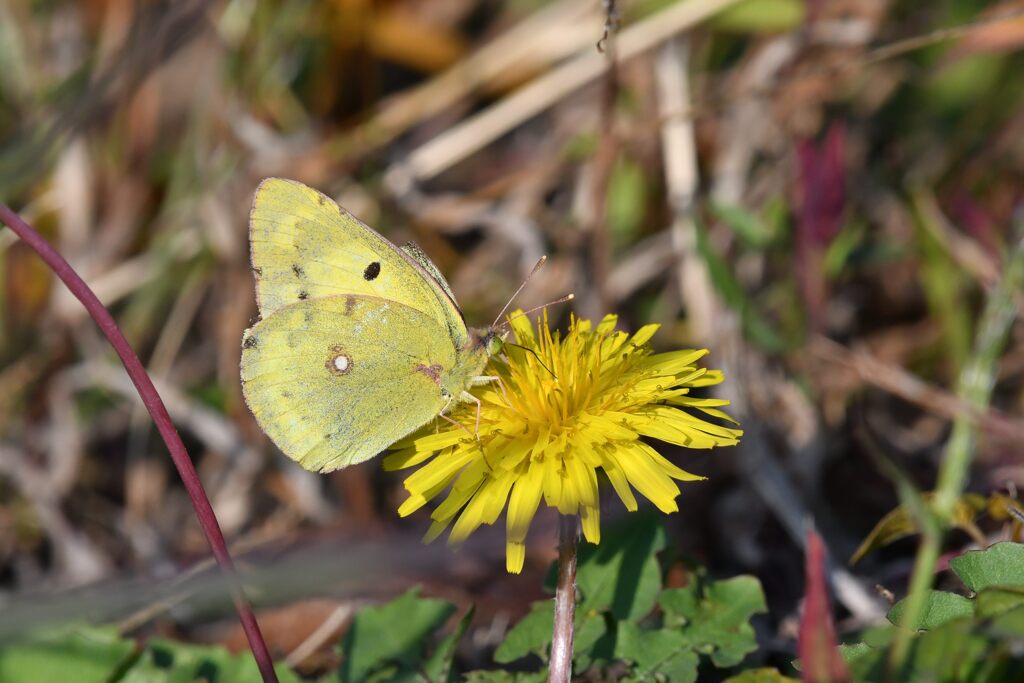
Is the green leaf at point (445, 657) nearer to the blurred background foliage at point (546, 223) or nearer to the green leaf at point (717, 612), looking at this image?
the green leaf at point (717, 612)

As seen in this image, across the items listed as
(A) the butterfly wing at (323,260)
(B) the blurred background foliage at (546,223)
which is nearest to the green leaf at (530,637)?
(A) the butterfly wing at (323,260)

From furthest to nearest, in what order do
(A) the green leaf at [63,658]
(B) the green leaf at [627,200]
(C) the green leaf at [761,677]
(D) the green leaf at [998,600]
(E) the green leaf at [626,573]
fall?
(B) the green leaf at [627,200]
(A) the green leaf at [63,658]
(E) the green leaf at [626,573]
(C) the green leaf at [761,677]
(D) the green leaf at [998,600]

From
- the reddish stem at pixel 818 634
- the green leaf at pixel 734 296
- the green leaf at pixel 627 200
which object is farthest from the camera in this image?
the green leaf at pixel 627 200

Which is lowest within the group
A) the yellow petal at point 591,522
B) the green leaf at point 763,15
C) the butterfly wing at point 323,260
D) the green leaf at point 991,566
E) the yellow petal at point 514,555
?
the green leaf at point 991,566

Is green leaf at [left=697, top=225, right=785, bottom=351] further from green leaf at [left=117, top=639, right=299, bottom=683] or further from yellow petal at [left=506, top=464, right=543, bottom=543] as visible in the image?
green leaf at [left=117, top=639, right=299, bottom=683]

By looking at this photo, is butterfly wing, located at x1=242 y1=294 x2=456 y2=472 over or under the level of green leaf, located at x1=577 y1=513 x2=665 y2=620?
over

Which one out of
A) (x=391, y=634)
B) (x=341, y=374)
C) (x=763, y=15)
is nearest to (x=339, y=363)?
(x=341, y=374)

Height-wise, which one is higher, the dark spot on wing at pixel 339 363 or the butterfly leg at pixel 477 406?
the dark spot on wing at pixel 339 363

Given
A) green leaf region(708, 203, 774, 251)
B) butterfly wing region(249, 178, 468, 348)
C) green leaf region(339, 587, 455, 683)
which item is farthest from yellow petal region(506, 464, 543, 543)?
green leaf region(708, 203, 774, 251)

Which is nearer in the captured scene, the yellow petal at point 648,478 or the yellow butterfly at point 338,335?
the yellow petal at point 648,478
